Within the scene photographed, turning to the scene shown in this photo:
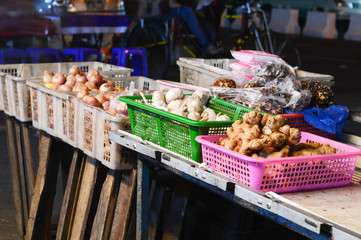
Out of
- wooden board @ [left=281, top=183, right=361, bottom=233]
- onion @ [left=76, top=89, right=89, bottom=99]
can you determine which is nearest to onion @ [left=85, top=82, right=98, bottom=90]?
onion @ [left=76, top=89, right=89, bottom=99]

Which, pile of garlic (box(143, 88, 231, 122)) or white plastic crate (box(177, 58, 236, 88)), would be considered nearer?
pile of garlic (box(143, 88, 231, 122))

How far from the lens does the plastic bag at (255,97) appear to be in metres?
3.46

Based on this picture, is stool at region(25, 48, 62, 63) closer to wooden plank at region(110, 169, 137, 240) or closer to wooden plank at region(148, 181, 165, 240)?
wooden plank at region(148, 181, 165, 240)

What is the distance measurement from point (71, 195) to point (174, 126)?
1.55m

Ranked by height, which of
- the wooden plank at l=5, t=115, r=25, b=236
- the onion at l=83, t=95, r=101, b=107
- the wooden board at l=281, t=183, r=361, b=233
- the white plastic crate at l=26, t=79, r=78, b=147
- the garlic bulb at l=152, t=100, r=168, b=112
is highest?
the garlic bulb at l=152, t=100, r=168, b=112

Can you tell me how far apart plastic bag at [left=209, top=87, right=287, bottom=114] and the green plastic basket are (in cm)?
10

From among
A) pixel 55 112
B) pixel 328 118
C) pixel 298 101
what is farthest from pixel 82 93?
pixel 328 118

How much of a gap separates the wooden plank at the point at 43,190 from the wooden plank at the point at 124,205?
1048mm

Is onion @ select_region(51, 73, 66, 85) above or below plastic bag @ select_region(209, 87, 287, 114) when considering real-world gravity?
below

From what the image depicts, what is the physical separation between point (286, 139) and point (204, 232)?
5.53 ft

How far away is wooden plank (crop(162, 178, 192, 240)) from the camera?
371 cm

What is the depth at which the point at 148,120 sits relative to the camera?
326cm

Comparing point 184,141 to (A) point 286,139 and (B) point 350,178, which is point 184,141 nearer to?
(A) point 286,139

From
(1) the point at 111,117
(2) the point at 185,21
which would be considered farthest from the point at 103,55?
(1) the point at 111,117
